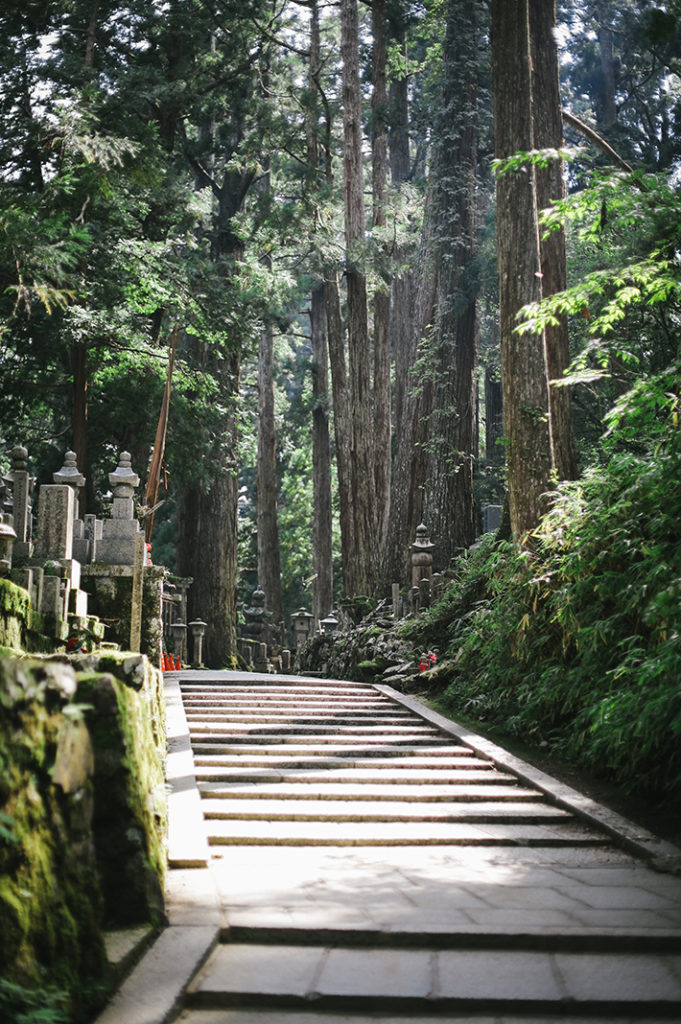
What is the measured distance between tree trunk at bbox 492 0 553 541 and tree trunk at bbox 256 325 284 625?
16530 millimetres

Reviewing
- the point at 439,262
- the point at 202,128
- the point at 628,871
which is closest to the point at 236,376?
the point at 439,262

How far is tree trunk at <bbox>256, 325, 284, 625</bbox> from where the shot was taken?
27531mm

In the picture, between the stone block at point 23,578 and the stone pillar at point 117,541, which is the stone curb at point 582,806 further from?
the stone pillar at point 117,541

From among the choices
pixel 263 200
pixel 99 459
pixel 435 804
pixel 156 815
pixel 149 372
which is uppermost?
pixel 263 200

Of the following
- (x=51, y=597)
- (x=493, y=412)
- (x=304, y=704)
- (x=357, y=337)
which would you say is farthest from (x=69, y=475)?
(x=493, y=412)

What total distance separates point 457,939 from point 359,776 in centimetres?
358

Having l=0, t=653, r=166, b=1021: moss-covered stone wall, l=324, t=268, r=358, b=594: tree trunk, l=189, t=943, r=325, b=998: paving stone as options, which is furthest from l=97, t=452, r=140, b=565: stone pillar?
l=189, t=943, r=325, b=998: paving stone

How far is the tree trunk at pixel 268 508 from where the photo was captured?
2753 cm

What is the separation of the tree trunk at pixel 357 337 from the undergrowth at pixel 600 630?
27.6 feet

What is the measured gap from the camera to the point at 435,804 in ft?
22.5

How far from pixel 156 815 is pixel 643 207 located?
21.1ft

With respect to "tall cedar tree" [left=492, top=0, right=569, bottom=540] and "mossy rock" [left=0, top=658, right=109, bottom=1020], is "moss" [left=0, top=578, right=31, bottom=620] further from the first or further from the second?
"mossy rock" [left=0, top=658, right=109, bottom=1020]

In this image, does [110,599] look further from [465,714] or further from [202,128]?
[202,128]

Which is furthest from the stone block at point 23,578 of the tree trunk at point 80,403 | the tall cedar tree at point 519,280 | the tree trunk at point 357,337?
the tree trunk at point 357,337
